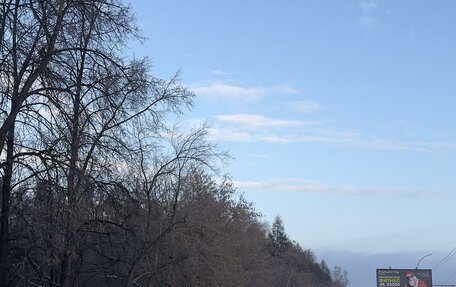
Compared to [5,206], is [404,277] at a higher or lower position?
higher

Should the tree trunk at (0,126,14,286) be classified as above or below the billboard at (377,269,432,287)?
below

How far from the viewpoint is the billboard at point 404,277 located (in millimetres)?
95688

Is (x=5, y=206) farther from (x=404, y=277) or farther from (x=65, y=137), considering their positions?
(x=404, y=277)

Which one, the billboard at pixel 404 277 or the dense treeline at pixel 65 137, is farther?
the billboard at pixel 404 277

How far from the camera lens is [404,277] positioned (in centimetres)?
9650

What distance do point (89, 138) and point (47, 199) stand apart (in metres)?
2.54

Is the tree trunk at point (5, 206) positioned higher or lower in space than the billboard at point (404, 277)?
lower

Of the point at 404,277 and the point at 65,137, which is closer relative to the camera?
the point at 65,137

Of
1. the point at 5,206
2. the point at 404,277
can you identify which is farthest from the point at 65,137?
the point at 404,277

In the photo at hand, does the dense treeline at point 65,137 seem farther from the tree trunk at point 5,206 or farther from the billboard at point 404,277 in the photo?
the billboard at point 404,277

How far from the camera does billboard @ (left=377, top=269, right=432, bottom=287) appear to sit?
95688 mm

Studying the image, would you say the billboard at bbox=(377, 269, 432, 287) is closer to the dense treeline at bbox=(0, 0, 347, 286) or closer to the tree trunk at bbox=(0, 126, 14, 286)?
the dense treeline at bbox=(0, 0, 347, 286)

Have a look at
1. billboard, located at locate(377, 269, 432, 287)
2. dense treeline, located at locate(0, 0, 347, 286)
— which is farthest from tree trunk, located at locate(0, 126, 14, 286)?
billboard, located at locate(377, 269, 432, 287)

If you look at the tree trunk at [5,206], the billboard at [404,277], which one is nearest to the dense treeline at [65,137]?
the tree trunk at [5,206]
